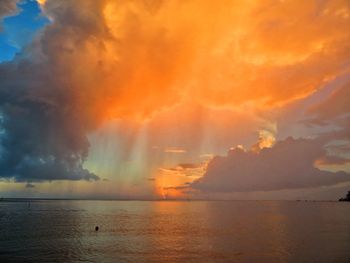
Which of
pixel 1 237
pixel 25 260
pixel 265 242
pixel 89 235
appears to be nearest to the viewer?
pixel 25 260

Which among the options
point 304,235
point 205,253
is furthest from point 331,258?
point 304,235

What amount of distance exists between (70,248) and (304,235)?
193 feet

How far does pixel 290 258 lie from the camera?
59344mm

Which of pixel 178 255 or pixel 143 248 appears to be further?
pixel 143 248

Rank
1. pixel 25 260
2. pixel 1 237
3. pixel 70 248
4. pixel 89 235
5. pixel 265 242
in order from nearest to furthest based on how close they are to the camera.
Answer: pixel 25 260
pixel 70 248
pixel 265 242
pixel 1 237
pixel 89 235

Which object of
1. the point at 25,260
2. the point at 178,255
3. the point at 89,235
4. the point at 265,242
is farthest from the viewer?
the point at 89,235

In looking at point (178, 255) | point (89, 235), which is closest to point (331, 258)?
point (178, 255)

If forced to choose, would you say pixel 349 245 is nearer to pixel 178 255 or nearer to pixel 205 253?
pixel 205 253

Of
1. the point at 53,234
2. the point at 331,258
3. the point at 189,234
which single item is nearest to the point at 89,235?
the point at 53,234

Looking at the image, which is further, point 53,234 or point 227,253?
point 53,234

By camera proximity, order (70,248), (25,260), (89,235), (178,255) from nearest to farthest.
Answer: (25,260) → (178,255) → (70,248) → (89,235)

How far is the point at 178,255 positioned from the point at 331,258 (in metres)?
25.9

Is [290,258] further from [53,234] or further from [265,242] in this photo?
[53,234]

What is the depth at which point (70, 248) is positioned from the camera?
6875 cm
